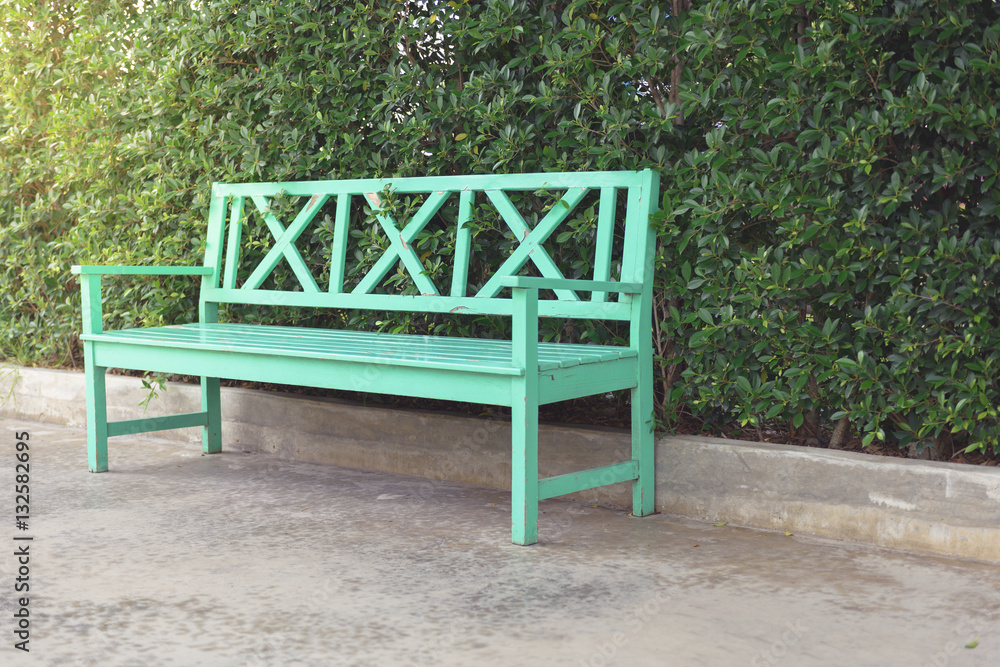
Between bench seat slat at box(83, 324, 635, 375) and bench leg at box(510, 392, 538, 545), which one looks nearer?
bench leg at box(510, 392, 538, 545)

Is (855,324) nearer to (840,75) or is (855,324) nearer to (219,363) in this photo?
(840,75)

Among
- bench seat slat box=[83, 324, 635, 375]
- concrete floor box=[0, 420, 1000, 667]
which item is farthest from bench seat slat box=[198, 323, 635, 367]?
concrete floor box=[0, 420, 1000, 667]

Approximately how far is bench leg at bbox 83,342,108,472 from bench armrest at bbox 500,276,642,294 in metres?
2.06

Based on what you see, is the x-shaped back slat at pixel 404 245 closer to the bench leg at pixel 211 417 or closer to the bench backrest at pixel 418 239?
the bench backrest at pixel 418 239

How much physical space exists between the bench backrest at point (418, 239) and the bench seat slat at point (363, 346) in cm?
12

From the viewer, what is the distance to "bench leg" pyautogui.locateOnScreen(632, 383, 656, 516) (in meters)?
3.50

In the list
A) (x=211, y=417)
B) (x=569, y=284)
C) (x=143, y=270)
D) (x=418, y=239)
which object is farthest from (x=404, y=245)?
(x=211, y=417)

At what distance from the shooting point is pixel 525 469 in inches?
122

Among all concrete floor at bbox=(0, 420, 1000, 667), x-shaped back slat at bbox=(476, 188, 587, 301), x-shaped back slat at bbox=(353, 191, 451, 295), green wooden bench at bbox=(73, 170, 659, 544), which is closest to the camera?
concrete floor at bbox=(0, 420, 1000, 667)

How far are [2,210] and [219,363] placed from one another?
2.71 metres

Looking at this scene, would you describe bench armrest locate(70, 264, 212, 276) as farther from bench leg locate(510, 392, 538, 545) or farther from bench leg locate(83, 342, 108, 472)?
bench leg locate(510, 392, 538, 545)

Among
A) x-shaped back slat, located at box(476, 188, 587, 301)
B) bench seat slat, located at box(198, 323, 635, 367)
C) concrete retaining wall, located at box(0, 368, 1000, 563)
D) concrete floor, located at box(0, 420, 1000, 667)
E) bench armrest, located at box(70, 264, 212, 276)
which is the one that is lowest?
concrete floor, located at box(0, 420, 1000, 667)

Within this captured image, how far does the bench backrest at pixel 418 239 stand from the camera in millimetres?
3541

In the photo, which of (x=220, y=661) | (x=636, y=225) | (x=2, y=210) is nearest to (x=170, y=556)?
(x=220, y=661)
